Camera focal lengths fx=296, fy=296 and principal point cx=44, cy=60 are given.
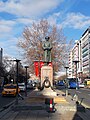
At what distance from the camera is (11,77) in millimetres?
110438

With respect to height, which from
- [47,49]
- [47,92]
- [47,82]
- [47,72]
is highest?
[47,49]

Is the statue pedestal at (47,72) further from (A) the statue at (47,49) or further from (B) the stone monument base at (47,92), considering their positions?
(A) the statue at (47,49)

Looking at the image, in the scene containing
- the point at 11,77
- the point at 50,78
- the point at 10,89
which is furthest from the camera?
the point at 11,77

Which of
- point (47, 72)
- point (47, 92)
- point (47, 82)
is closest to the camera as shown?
point (47, 92)

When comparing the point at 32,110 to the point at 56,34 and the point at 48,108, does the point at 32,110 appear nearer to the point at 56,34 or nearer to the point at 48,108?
the point at 48,108

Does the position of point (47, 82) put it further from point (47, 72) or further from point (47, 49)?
point (47, 49)

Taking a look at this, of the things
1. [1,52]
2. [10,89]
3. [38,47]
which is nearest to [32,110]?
[10,89]

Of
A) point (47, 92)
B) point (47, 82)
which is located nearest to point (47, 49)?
point (47, 82)

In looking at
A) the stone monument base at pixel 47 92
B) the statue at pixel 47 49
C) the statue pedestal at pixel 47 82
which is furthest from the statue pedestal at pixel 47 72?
the statue at pixel 47 49

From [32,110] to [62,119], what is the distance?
3.74 meters

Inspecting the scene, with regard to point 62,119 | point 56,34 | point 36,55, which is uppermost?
point 56,34

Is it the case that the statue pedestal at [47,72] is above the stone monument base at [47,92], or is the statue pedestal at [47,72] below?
above

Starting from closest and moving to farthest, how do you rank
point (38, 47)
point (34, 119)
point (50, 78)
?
point (34, 119) < point (50, 78) < point (38, 47)

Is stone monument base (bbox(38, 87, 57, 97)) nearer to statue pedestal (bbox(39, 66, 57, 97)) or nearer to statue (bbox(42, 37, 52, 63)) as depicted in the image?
statue pedestal (bbox(39, 66, 57, 97))
